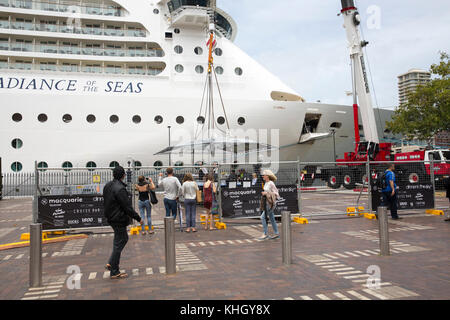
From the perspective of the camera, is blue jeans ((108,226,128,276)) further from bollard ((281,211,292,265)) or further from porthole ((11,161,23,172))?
porthole ((11,161,23,172))

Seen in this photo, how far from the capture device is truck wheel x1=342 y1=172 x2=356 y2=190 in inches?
492

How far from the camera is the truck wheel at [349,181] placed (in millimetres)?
Result: 12492

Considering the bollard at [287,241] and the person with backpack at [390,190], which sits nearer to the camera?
the bollard at [287,241]

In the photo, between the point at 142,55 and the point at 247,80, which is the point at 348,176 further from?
the point at 142,55

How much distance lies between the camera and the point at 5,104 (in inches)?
829

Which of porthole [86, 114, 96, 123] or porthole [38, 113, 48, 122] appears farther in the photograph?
porthole [86, 114, 96, 123]

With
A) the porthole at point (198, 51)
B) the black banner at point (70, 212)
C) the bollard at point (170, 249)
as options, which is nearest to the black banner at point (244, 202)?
the black banner at point (70, 212)

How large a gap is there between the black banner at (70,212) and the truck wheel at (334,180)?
26.0ft

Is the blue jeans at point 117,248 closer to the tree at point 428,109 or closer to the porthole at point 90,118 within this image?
the porthole at point 90,118

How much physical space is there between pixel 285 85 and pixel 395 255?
73.4ft

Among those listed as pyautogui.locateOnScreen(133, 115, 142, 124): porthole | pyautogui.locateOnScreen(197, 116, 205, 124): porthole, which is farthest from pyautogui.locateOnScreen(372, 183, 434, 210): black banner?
pyautogui.locateOnScreen(133, 115, 142, 124): porthole

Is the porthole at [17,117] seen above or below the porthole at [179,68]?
below

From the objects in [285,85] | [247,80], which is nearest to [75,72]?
[247,80]

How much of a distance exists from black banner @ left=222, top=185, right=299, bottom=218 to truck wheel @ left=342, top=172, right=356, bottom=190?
8.68 ft
